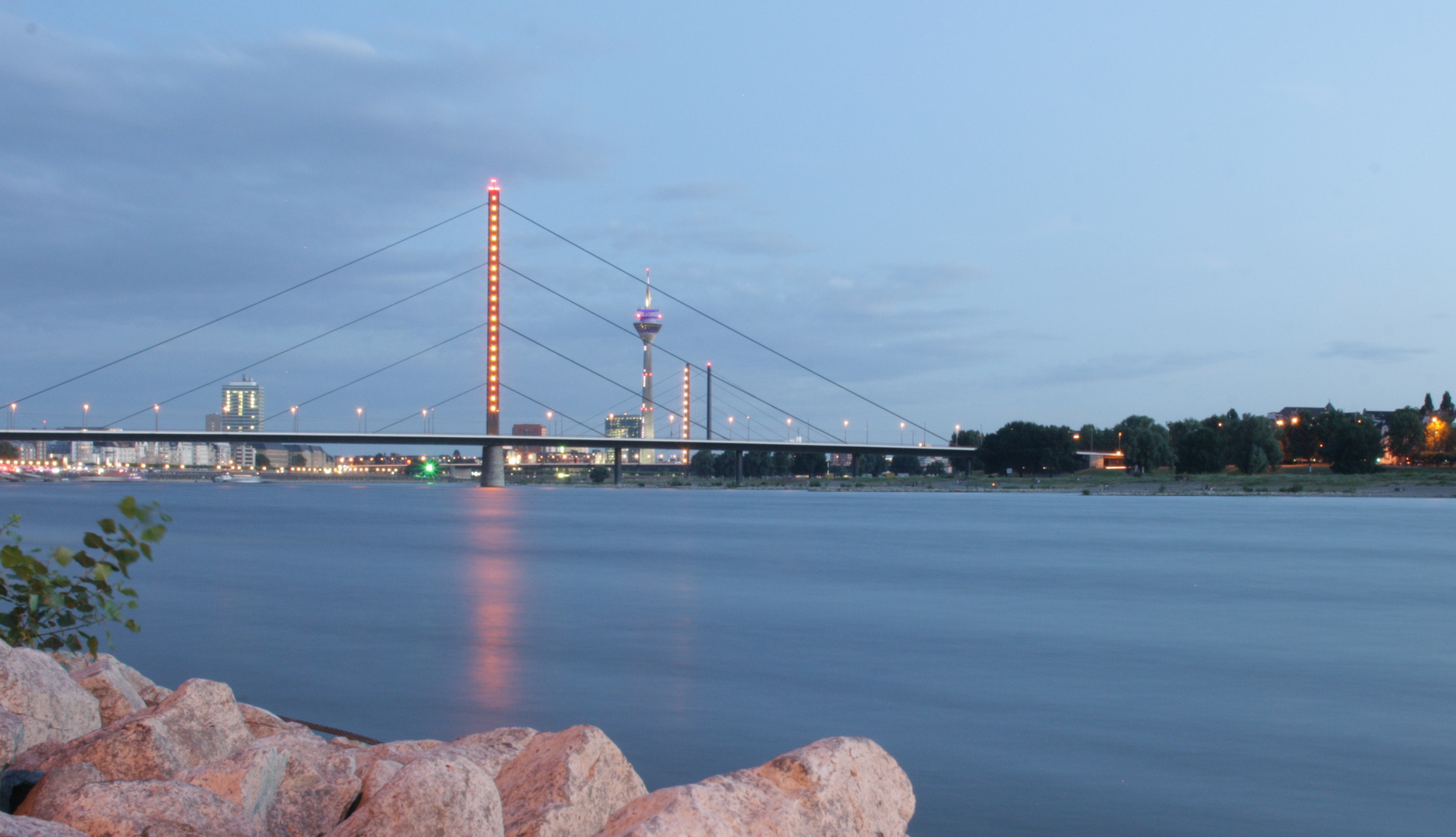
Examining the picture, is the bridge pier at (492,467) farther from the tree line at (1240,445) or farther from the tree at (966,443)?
the tree at (966,443)

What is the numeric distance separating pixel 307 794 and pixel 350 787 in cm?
17

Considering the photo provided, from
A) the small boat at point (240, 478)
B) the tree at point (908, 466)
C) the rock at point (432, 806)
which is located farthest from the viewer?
the tree at point (908, 466)

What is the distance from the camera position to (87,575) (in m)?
5.84

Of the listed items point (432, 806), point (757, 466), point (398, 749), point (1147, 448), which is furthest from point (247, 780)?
point (757, 466)

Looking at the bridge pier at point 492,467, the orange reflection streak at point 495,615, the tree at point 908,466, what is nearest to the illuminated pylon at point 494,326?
the bridge pier at point 492,467

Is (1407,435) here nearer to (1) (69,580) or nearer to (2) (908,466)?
(2) (908,466)

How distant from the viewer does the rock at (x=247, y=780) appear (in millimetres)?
3520

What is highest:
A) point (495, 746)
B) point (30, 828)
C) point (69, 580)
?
point (69, 580)

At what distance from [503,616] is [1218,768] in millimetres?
9501

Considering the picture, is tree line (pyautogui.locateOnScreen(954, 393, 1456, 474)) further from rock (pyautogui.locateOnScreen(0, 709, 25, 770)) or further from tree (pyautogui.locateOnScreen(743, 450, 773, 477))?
rock (pyautogui.locateOnScreen(0, 709, 25, 770))

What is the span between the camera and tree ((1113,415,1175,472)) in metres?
102

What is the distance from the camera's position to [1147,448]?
102m

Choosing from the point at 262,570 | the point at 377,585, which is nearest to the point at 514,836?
the point at 377,585

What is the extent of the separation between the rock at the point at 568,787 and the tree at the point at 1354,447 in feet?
330
